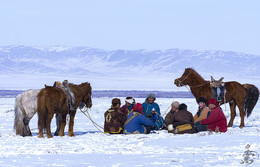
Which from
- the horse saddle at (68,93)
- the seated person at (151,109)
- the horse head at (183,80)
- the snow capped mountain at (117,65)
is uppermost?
the snow capped mountain at (117,65)

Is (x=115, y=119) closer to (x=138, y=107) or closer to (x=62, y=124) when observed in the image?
(x=138, y=107)

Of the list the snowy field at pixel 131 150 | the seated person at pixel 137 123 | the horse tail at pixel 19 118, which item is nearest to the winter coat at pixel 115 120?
the seated person at pixel 137 123

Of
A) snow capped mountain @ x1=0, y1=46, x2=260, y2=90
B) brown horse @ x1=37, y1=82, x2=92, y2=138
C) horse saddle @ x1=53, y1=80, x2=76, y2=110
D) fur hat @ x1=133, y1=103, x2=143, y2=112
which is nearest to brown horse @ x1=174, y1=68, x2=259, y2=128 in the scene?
fur hat @ x1=133, y1=103, x2=143, y2=112

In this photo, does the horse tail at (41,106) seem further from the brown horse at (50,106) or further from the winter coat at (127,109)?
the winter coat at (127,109)

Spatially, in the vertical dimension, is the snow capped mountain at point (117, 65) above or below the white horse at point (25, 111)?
above

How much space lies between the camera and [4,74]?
154m

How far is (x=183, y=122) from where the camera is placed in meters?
12.7

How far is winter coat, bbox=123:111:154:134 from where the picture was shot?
42.7 feet

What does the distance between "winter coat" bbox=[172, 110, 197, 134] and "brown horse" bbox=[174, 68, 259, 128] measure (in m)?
2.91

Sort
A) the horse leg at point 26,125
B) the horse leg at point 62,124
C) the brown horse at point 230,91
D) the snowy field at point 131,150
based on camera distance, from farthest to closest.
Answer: the brown horse at point 230,91 → the horse leg at point 62,124 → the horse leg at point 26,125 → the snowy field at point 131,150

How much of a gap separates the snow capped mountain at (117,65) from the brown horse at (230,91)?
10648 cm

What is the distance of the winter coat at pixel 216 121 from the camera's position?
503 inches

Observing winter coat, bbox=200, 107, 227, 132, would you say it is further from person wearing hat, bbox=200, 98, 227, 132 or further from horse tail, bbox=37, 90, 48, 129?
horse tail, bbox=37, 90, 48, 129

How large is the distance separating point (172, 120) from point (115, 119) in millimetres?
1497
